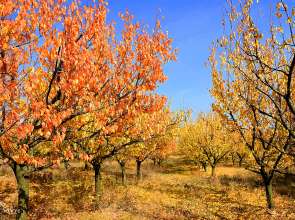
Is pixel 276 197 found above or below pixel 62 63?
below

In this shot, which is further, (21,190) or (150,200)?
(150,200)

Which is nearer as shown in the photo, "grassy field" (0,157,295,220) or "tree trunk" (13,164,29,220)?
"tree trunk" (13,164,29,220)

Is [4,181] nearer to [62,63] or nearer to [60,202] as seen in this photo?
[60,202]

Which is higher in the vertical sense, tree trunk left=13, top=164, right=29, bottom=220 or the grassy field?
tree trunk left=13, top=164, right=29, bottom=220

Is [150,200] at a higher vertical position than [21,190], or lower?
lower

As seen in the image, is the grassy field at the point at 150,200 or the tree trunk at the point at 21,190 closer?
the tree trunk at the point at 21,190

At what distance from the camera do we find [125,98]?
9383 mm

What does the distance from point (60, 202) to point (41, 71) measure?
16547 millimetres

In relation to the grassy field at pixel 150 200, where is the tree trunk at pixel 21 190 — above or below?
above

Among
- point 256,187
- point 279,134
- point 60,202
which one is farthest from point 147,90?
point 256,187

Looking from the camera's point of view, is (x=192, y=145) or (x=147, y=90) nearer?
(x=147, y=90)

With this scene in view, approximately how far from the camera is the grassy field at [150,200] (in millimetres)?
19469

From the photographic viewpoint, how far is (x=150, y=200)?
25562mm

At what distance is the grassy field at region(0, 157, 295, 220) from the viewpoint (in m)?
19.5
